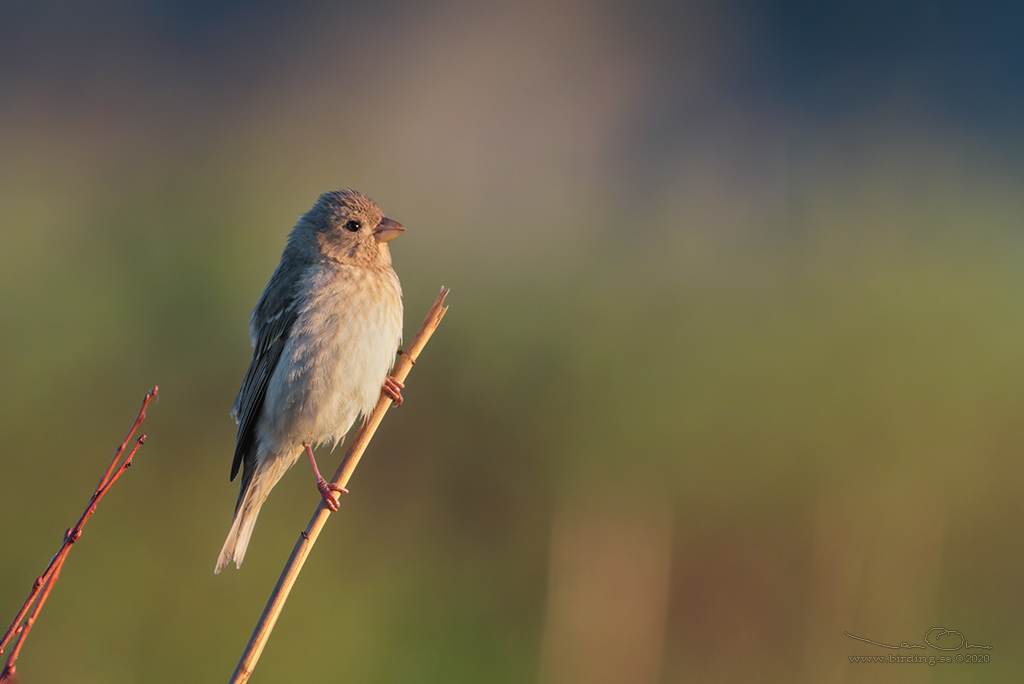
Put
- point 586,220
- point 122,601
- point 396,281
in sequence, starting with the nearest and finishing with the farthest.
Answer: point 396,281
point 122,601
point 586,220

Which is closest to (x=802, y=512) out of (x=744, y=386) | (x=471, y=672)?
(x=744, y=386)

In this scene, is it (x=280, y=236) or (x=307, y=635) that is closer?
(x=307, y=635)

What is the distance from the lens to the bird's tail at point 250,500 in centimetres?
342

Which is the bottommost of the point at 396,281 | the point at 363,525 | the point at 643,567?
the point at 363,525

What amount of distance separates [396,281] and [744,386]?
269 centimetres

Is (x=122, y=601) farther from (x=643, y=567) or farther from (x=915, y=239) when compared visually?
(x=915, y=239)

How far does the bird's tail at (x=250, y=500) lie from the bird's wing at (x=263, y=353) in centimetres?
5

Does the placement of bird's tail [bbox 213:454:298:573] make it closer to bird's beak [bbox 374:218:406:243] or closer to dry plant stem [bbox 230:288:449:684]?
dry plant stem [bbox 230:288:449:684]

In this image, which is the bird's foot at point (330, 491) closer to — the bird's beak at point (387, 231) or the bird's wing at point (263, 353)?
the bird's wing at point (263, 353)

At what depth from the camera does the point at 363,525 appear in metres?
4.71
